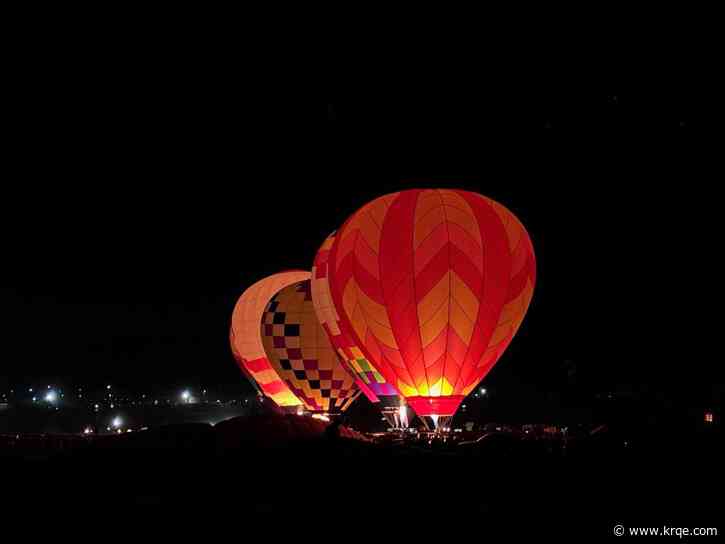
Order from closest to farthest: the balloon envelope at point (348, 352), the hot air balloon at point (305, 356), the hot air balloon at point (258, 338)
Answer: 1. the balloon envelope at point (348, 352)
2. the hot air balloon at point (305, 356)
3. the hot air balloon at point (258, 338)

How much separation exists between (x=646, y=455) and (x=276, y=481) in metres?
3.71

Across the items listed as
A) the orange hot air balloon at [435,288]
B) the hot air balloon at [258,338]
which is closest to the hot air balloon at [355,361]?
the orange hot air balloon at [435,288]

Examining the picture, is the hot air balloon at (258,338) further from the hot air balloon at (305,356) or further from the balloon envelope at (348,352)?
the balloon envelope at (348,352)

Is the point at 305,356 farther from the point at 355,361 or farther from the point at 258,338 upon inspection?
the point at 355,361

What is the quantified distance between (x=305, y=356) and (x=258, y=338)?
3.11 meters

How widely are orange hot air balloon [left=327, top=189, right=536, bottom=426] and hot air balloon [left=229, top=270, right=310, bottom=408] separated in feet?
31.6

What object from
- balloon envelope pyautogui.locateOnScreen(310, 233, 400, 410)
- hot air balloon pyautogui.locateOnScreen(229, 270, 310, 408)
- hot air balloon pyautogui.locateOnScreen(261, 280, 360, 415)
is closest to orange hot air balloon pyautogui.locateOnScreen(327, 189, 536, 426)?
balloon envelope pyautogui.locateOnScreen(310, 233, 400, 410)

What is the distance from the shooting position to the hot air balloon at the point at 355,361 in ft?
61.9

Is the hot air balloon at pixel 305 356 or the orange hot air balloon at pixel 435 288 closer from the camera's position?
the orange hot air balloon at pixel 435 288

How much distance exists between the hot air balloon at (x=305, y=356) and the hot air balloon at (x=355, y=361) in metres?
3.61

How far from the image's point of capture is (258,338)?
27.0 m

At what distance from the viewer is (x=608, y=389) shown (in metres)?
46.1

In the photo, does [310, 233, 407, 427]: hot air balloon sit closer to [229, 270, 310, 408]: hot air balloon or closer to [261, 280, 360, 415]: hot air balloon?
[261, 280, 360, 415]: hot air balloon

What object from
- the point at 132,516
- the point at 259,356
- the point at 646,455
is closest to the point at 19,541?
the point at 132,516
